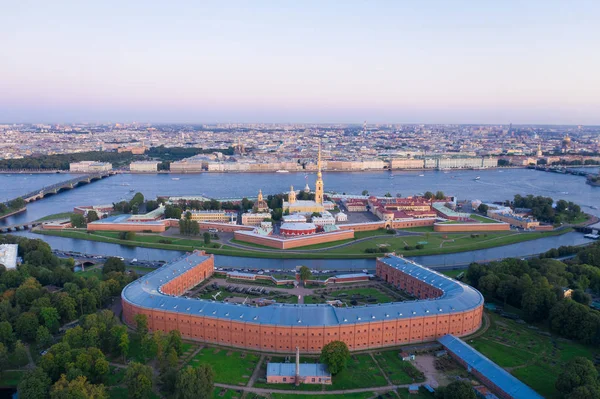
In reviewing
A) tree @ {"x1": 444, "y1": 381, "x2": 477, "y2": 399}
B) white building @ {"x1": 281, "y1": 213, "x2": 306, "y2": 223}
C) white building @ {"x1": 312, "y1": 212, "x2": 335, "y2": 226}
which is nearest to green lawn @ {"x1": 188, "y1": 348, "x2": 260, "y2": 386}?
tree @ {"x1": 444, "y1": 381, "x2": 477, "y2": 399}

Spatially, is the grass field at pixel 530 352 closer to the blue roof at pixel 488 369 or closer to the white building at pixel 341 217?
the blue roof at pixel 488 369

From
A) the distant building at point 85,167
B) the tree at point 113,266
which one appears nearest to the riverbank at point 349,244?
the tree at point 113,266

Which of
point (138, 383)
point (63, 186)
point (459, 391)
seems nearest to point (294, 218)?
point (138, 383)

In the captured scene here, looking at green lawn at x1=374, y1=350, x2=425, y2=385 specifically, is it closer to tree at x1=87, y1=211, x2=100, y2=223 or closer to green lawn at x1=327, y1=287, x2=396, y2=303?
green lawn at x1=327, y1=287, x2=396, y2=303

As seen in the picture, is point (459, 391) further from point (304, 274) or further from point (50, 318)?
point (50, 318)

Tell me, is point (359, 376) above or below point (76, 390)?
below

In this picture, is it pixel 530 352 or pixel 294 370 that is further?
pixel 530 352
